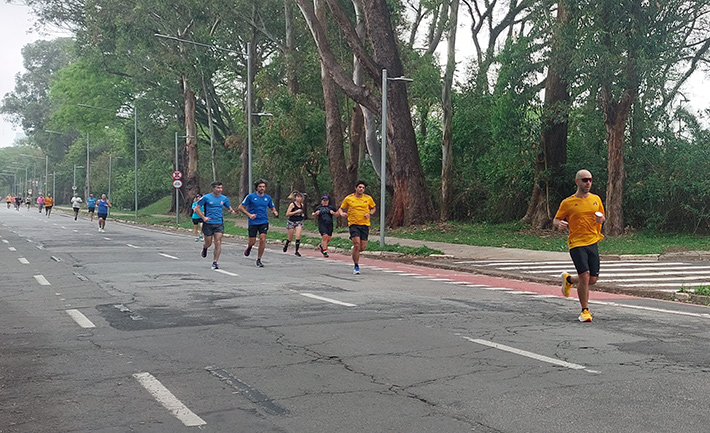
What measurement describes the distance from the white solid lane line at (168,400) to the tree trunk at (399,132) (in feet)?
84.7

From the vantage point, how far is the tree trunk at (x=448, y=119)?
31.8m

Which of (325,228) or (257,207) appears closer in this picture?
(257,207)

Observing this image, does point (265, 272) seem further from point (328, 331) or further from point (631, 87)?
point (631, 87)

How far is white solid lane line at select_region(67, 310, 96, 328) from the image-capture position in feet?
31.8

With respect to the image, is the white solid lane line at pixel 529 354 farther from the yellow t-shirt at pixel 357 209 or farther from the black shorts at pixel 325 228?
the black shorts at pixel 325 228

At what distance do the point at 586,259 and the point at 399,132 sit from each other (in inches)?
872

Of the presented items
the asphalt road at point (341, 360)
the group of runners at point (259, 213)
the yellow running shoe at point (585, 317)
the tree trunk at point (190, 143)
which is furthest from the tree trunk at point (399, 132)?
the yellow running shoe at point (585, 317)

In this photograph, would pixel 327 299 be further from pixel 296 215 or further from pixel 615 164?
pixel 615 164

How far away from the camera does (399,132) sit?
32125mm

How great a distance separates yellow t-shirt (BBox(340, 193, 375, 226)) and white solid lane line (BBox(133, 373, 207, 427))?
35.2 ft

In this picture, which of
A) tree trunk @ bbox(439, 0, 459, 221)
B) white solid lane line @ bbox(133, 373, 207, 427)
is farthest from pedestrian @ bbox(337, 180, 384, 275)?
tree trunk @ bbox(439, 0, 459, 221)

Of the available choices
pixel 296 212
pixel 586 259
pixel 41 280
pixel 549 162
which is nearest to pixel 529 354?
pixel 586 259

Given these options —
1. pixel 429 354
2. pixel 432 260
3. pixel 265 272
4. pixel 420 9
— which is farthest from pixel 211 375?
pixel 420 9

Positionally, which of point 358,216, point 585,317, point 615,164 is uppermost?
point 615,164
